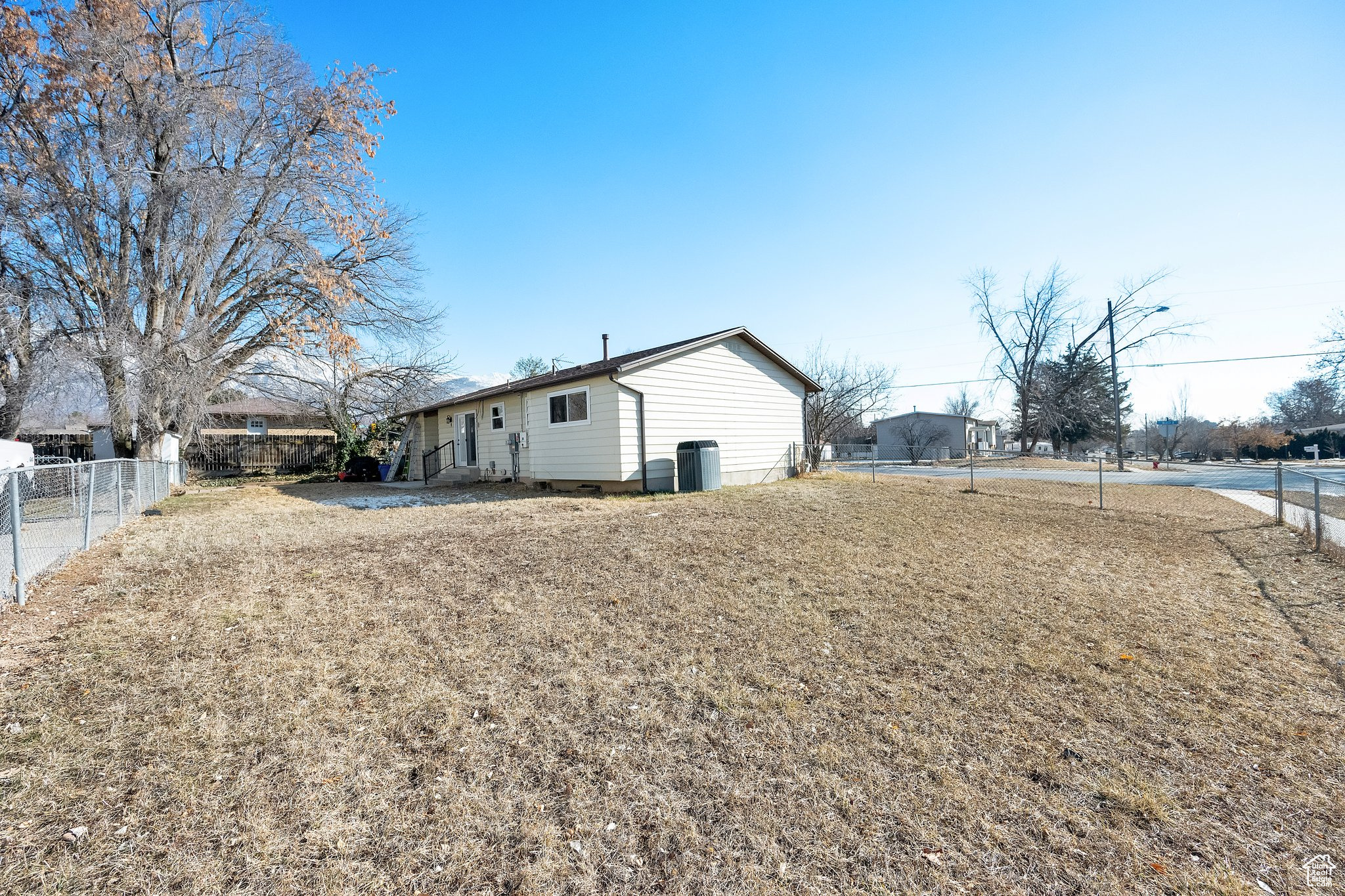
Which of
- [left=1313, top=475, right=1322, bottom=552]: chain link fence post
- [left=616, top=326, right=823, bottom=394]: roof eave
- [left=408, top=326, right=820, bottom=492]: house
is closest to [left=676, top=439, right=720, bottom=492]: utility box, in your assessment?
[left=408, top=326, right=820, bottom=492]: house

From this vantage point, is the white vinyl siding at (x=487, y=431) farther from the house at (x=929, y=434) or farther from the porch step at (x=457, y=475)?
the house at (x=929, y=434)

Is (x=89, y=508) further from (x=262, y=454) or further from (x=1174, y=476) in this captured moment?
(x=1174, y=476)

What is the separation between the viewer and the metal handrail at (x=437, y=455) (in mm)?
18234

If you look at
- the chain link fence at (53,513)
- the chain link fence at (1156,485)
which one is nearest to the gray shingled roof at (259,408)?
the chain link fence at (53,513)

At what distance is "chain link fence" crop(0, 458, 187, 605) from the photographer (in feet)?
15.6

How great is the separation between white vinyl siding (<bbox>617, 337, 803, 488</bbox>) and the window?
136 cm

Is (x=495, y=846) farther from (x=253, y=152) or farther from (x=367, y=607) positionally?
(x=253, y=152)

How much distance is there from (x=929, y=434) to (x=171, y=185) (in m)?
40.7

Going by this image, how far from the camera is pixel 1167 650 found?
419cm

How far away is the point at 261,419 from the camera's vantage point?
34000 mm

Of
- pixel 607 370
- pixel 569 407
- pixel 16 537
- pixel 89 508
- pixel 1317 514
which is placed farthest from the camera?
pixel 569 407

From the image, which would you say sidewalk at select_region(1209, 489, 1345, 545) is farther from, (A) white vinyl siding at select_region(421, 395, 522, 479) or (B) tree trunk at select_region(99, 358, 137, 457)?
(B) tree trunk at select_region(99, 358, 137, 457)

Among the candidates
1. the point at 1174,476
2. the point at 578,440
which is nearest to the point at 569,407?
the point at 578,440

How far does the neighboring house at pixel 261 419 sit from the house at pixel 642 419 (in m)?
6.00
